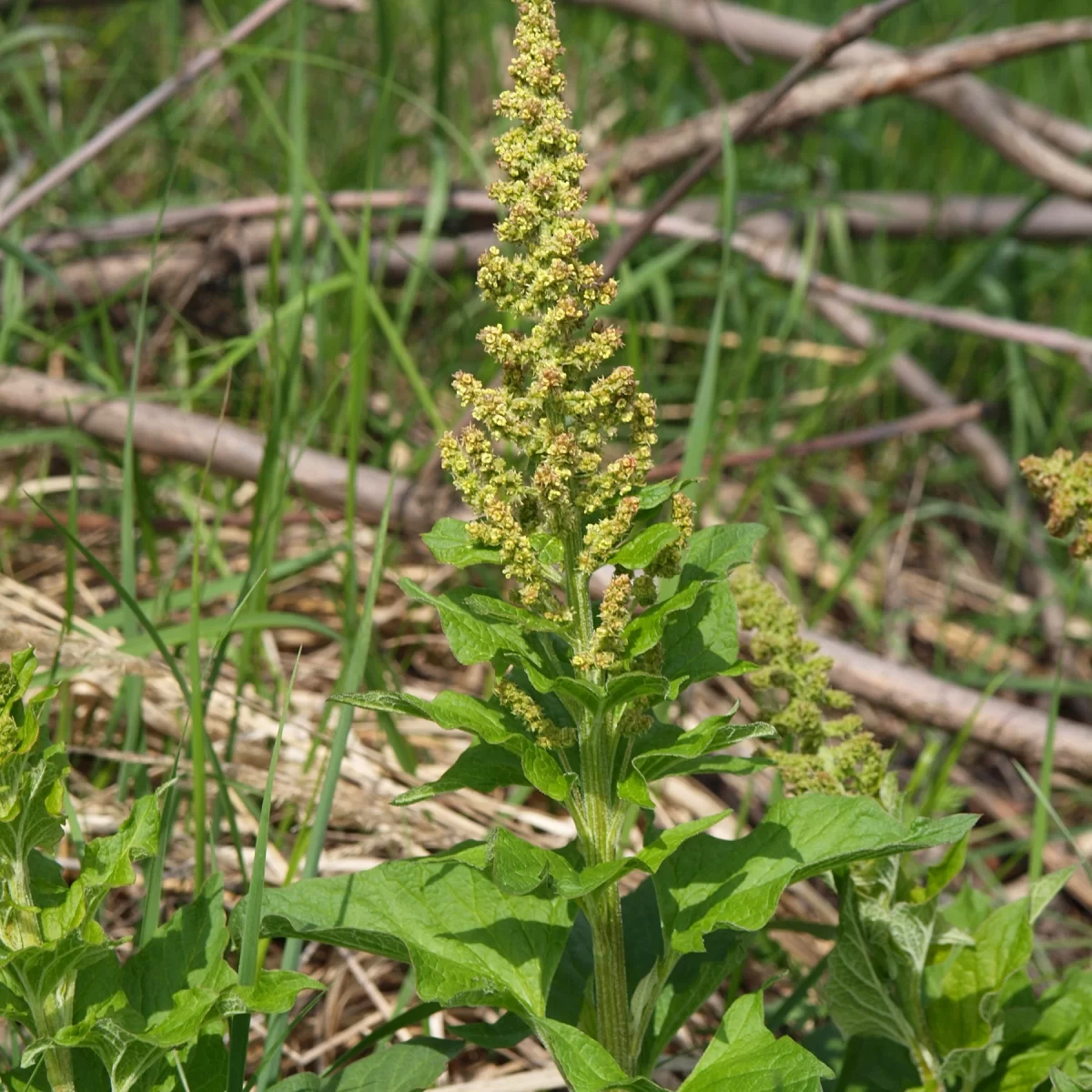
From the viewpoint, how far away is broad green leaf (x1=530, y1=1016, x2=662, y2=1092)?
1491 millimetres

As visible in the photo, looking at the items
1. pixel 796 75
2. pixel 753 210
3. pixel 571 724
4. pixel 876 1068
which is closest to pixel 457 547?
pixel 571 724

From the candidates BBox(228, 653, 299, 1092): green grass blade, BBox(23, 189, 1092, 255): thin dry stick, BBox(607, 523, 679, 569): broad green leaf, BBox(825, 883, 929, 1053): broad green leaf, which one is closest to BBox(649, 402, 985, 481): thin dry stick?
BBox(23, 189, 1092, 255): thin dry stick

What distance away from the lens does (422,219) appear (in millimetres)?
3938

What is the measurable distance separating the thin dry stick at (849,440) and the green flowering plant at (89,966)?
1.79 metres

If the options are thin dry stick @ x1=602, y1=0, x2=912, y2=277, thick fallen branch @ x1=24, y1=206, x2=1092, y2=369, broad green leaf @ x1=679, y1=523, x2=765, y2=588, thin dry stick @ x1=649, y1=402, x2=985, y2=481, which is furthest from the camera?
thick fallen branch @ x1=24, y1=206, x2=1092, y2=369

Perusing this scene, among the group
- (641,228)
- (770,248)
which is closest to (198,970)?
(641,228)

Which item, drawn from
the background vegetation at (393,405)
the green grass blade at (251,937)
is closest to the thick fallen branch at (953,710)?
the background vegetation at (393,405)

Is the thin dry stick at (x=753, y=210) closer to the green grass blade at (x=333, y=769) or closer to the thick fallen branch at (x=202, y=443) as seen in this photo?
the thick fallen branch at (x=202, y=443)

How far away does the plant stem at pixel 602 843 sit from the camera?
1604mm

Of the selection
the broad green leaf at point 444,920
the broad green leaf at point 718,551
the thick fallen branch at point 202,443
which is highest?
the broad green leaf at point 718,551

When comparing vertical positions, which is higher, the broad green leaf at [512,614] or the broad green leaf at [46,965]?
the broad green leaf at [512,614]

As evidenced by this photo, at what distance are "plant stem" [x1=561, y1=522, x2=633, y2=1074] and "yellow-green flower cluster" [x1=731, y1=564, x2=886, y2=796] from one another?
0.30 m

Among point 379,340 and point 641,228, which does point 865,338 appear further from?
point 379,340

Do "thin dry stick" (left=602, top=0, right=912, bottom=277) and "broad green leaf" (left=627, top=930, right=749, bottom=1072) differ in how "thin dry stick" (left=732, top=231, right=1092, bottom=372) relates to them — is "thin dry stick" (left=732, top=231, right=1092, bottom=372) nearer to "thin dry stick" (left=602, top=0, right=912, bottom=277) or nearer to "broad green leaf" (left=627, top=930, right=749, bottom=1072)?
"thin dry stick" (left=602, top=0, right=912, bottom=277)
